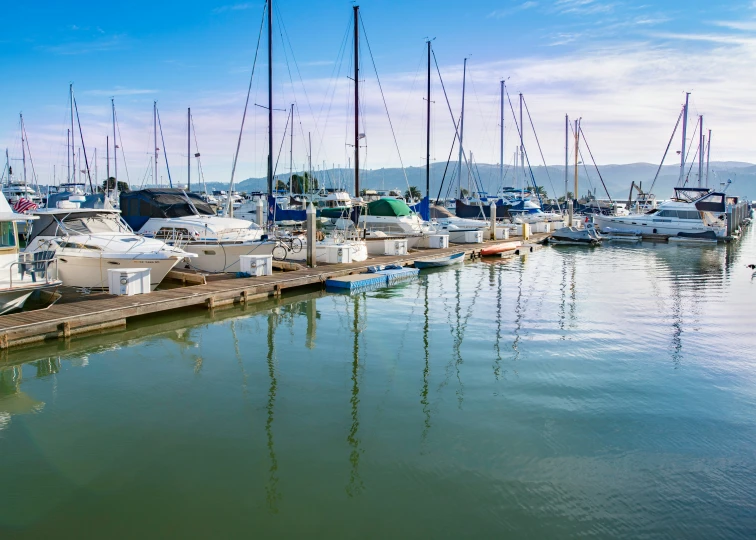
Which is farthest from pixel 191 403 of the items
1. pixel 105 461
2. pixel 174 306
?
pixel 174 306

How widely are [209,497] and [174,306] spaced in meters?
9.29

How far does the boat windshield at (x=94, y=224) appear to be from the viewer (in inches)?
709

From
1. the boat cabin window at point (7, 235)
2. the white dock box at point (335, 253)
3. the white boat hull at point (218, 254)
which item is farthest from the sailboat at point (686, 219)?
the boat cabin window at point (7, 235)

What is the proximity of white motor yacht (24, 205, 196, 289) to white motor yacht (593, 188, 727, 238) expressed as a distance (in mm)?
36379

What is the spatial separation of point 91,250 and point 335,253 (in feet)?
29.4

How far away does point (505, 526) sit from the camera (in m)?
6.06

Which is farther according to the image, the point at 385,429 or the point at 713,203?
the point at 713,203

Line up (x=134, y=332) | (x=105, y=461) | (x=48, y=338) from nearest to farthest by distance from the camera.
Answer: (x=105, y=461), (x=48, y=338), (x=134, y=332)

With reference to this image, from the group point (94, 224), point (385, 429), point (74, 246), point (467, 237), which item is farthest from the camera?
point (467, 237)

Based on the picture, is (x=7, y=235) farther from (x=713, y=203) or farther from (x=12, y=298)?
(x=713, y=203)

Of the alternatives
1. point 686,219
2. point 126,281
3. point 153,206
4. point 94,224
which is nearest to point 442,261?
point 153,206

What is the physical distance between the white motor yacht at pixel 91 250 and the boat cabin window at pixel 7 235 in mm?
1528

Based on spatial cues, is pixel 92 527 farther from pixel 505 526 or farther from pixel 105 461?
pixel 505 526

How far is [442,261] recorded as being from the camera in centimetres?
2584
